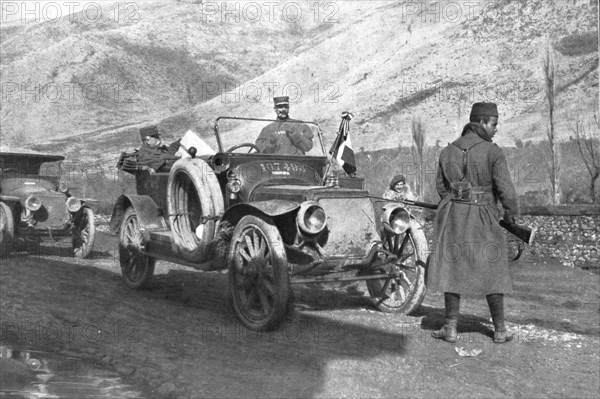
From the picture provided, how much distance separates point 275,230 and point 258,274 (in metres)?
0.44

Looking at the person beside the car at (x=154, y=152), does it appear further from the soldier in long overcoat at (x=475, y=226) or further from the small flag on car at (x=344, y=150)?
the soldier in long overcoat at (x=475, y=226)

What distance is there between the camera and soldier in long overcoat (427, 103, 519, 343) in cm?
578

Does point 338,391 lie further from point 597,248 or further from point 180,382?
point 597,248

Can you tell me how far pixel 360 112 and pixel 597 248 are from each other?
34.8 meters

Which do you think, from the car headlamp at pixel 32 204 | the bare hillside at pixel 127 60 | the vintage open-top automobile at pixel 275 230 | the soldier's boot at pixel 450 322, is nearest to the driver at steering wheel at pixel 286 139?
the vintage open-top automobile at pixel 275 230

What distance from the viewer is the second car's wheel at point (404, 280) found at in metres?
6.88

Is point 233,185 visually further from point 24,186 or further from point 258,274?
point 24,186

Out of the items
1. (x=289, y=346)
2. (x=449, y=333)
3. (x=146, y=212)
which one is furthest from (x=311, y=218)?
(x=146, y=212)

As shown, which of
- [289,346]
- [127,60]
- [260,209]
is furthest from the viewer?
[127,60]

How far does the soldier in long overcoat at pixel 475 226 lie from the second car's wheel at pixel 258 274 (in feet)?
4.09

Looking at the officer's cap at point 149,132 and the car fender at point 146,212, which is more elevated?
the officer's cap at point 149,132

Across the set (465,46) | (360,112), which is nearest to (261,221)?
(360,112)

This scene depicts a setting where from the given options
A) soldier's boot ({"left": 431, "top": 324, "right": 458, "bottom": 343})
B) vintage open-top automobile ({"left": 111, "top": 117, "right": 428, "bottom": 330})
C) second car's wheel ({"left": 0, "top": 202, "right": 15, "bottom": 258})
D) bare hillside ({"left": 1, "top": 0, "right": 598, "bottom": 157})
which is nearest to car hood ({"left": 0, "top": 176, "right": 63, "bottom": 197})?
second car's wheel ({"left": 0, "top": 202, "right": 15, "bottom": 258})

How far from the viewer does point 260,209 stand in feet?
20.8
